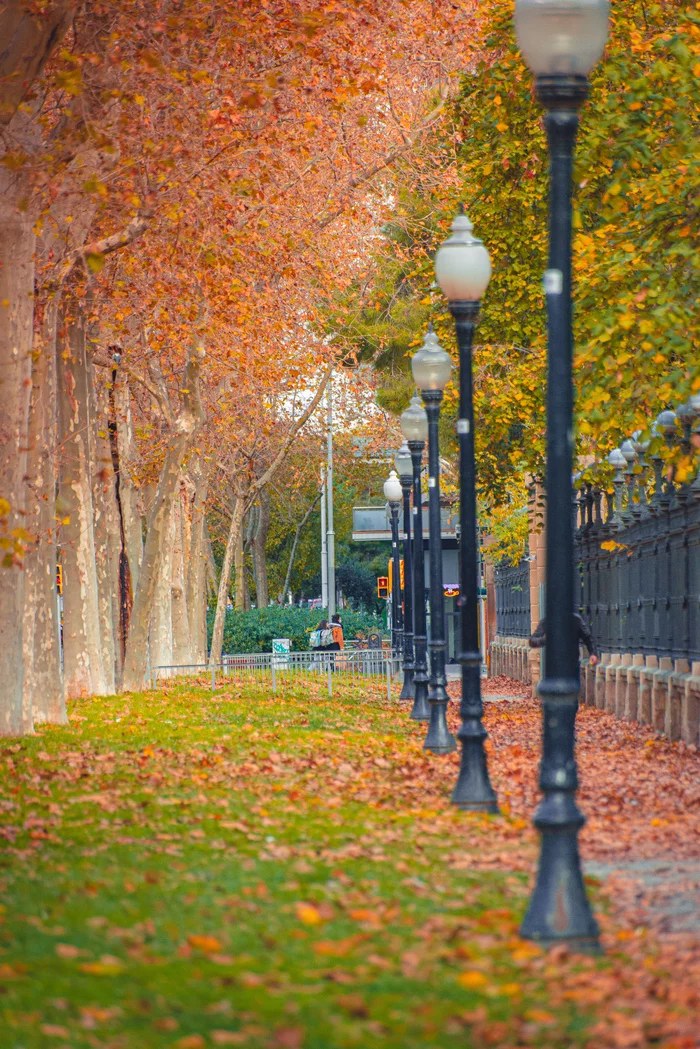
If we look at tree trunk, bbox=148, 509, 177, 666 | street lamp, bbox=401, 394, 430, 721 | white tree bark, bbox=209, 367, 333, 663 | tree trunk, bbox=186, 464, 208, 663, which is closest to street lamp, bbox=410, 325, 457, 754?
street lamp, bbox=401, 394, 430, 721

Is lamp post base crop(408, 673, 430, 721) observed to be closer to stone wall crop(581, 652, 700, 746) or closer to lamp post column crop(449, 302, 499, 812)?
stone wall crop(581, 652, 700, 746)

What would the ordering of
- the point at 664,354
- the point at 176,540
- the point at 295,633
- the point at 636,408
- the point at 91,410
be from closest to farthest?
the point at 664,354 → the point at 636,408 → the point at 91,410 → the point at 176,540 → the point at 295,633

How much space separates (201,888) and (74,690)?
16409 millimetres

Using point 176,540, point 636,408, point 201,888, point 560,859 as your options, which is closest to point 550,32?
point 560,859

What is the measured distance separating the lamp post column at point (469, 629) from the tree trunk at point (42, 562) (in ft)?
24.2

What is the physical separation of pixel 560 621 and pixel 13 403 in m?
10.7

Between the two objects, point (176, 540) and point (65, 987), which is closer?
point (65, 987)

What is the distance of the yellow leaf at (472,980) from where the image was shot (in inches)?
242

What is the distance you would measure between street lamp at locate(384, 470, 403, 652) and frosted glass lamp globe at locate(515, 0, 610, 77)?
2369 centimetres

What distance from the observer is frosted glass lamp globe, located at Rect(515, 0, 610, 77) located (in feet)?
26.0

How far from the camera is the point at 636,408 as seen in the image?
59.4 feet

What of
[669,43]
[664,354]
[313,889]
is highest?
[669,43]

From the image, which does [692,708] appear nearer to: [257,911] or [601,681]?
[601,681]

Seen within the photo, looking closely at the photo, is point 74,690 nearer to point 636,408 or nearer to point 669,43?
point 636,408
